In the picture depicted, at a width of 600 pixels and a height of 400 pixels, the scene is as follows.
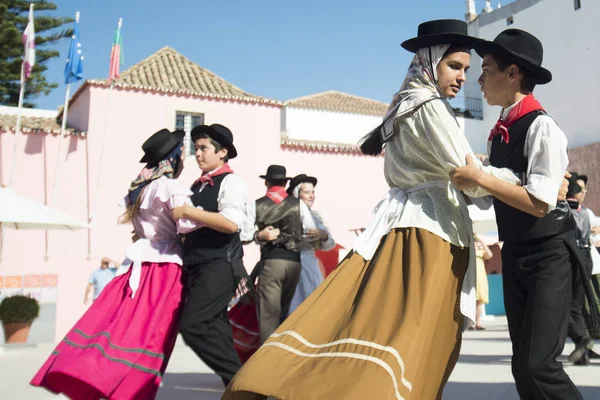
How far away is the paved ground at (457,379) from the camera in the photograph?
4.79 m

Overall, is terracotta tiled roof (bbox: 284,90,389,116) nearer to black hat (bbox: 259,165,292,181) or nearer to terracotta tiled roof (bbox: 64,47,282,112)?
terracotta tiled roof (bbox: 64,47,282,112)

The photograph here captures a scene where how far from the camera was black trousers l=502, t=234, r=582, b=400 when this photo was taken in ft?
7.92

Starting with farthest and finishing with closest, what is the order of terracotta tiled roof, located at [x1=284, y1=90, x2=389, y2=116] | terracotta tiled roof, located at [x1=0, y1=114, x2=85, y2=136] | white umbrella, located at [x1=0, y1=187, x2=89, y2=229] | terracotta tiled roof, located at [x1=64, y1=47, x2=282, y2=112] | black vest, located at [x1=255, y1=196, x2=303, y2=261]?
terracotta tiled roof, located at [x1=284, y1=90, x2=389, y2=116] < terracotta tiled roof, located at [x1=64, y1=47, x2=282, y2=112] < terracotta tiled roof, located at [x1=0, y1=114, x2=85, y2=136] < white umbrella, located at [x1=0, y1=187, x2=89, y2=229] < black vest, located at [x1=255, y1=196, x2=303, y2=261]

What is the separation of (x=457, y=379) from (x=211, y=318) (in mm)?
2580

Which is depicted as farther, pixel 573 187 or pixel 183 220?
pixel 573 187

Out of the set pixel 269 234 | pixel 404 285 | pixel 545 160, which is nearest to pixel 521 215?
pixel 545 160

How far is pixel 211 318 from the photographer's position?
374 centimetres

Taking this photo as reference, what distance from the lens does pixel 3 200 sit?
9.73 m

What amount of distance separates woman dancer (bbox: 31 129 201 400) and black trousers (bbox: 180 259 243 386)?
0.51ft

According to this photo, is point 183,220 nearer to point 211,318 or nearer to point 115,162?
point 211,318

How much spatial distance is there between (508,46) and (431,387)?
1.42 m

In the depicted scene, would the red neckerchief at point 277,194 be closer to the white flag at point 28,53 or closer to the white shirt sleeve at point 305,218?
the white shirt sleeve at point 305,218

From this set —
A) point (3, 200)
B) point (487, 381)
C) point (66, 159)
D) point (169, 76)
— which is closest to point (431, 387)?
point (487, 381)

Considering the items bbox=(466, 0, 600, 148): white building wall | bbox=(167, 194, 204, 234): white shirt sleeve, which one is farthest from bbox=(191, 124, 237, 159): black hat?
bbox=(466, 0, 600, 148): white building wall
